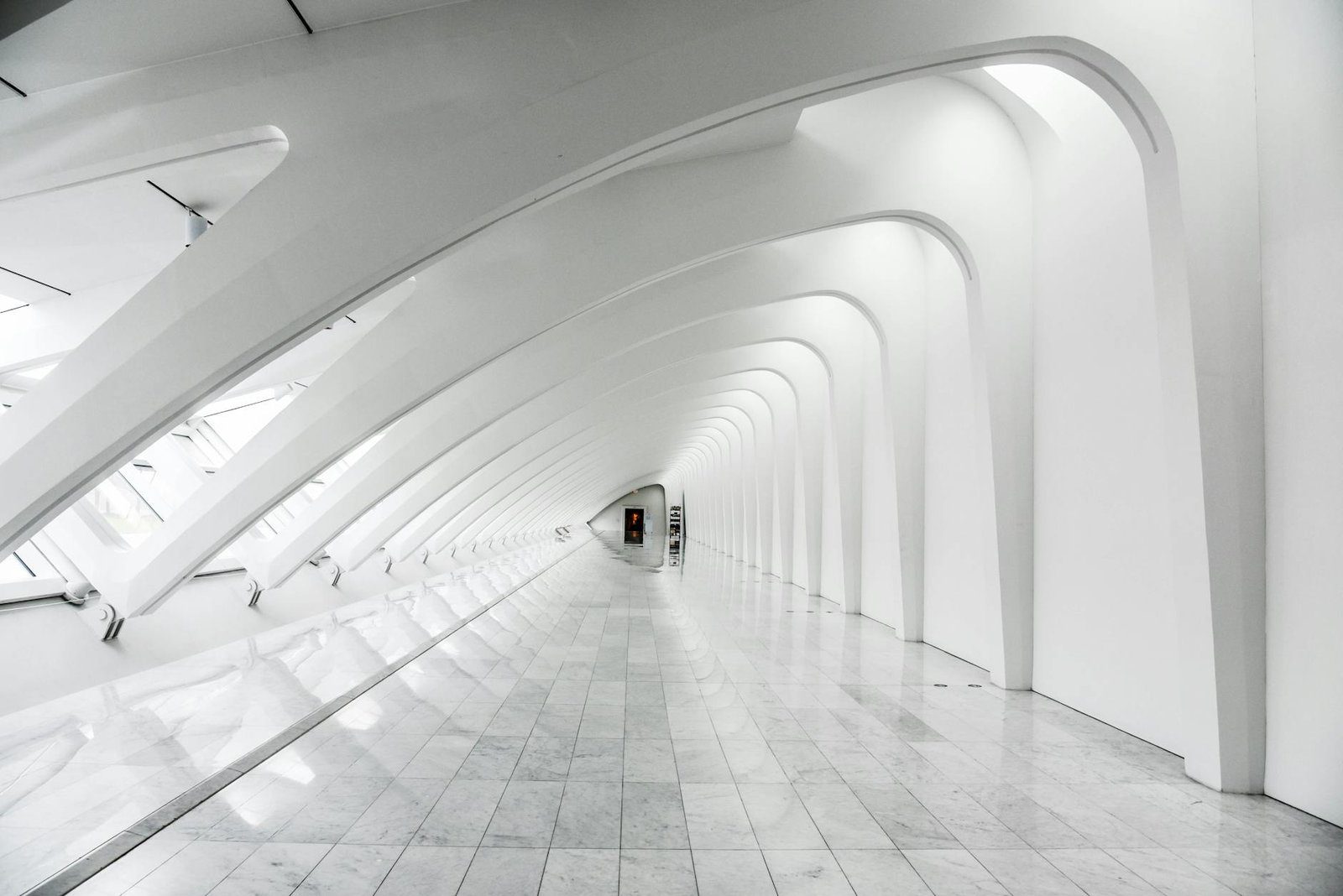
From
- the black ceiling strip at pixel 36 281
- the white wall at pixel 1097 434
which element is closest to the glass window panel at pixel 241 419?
the black ceiling strip at pixel 36 281

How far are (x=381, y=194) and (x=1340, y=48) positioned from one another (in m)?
6.10

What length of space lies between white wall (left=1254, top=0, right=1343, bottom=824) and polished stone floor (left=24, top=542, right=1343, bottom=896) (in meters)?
0.55

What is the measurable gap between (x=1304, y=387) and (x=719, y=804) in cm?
439

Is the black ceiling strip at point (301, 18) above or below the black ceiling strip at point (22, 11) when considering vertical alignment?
above

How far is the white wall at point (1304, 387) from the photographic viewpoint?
498 cm

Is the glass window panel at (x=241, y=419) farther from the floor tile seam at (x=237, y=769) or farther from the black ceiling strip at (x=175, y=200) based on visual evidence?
the black ceiling strip at (x=175, y=200)

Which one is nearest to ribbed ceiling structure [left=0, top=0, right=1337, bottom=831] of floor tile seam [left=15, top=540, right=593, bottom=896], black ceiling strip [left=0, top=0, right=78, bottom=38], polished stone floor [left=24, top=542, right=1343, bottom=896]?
black ceiling strip [left=0, top=0, right=78, bottom=38]

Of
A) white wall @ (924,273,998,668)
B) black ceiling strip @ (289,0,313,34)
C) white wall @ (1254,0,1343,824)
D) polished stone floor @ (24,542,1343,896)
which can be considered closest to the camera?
polished stone floor @ (24,542,1343,896)

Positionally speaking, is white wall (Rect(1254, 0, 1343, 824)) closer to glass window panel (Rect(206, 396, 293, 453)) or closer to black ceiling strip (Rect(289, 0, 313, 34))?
black ceiling strip (Rect(289, 0, 313, 34))

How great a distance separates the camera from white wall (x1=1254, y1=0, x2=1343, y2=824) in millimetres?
4980

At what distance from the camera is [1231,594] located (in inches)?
213

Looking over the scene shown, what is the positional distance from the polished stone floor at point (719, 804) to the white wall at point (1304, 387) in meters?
0.55

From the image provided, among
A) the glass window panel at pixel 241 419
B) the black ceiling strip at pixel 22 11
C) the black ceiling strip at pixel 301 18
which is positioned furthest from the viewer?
the glass window panel at pixel 241 419

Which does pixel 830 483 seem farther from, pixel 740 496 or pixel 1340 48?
pixel 740 496
